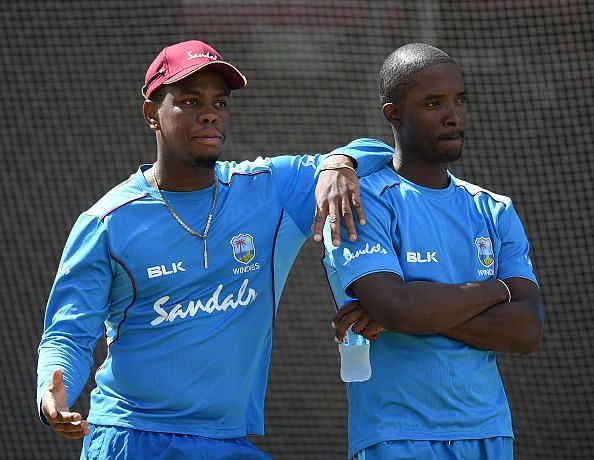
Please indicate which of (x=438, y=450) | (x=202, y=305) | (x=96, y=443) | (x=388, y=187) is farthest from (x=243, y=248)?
(x=438, y=450)

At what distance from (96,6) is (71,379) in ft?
13.7

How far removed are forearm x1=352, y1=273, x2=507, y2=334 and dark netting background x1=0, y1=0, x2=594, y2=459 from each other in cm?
348

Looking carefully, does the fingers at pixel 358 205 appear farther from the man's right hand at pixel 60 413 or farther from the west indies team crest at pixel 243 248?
the man's right hand at pixel 60 413

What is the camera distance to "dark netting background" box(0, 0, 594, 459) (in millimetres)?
5742

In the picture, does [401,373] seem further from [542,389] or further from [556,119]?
[556,119]

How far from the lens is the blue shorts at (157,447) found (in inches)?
95.0

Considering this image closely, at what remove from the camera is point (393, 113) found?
8.27ft

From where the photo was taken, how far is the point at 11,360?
5.84 meters

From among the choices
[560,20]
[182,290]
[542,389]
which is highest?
[560,20]

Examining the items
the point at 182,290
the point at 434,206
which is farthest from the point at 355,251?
the point at 182,290

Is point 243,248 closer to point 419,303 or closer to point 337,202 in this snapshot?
point 337,202

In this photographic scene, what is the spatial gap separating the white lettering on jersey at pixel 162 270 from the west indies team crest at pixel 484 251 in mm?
772

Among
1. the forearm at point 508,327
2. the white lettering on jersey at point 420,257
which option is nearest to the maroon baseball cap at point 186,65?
the white lettering on jersey at point 420,257

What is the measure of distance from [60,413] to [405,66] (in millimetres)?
1216
